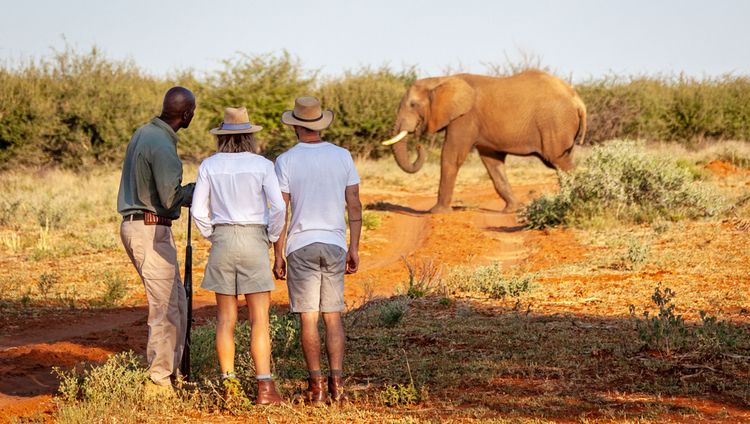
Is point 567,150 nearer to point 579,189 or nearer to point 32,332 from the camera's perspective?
point 579,189

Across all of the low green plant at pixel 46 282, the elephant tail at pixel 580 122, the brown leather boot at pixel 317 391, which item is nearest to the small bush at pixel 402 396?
the brown leather boot at pixel 317 391

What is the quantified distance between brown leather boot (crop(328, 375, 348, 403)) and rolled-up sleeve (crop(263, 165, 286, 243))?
93 cm

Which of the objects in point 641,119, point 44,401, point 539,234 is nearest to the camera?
point 44,401

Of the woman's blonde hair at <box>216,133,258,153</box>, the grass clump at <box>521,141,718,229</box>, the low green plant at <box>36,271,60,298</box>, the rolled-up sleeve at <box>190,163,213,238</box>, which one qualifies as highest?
the woman's blonde hair at <box>216,133,258,153</box>

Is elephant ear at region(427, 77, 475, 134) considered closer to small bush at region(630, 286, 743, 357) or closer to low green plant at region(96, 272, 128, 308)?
low green plant at region(96, 272, 128, 308)

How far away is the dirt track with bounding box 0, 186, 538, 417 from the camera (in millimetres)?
7742

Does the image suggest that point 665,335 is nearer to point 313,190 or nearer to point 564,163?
point 313,190

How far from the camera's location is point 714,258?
1219cm

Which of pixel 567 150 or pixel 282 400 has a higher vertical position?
pixel 567 150

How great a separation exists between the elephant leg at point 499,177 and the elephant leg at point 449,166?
0.68 m

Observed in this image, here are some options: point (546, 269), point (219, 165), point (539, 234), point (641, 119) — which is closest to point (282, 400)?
point (219, 165)

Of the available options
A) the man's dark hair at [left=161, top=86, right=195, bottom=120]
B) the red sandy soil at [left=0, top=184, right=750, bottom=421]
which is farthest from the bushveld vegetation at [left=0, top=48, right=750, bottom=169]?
the man's dark hair at [left=161, top=86, right=195, bottom=120]

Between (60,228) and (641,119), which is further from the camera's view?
(641,119)

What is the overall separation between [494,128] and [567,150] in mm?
1483
